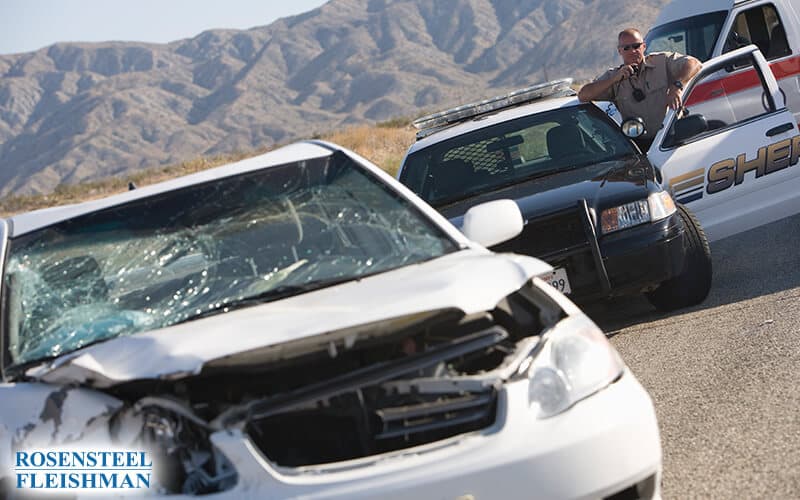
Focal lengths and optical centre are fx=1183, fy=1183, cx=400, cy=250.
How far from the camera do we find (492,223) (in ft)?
14.9

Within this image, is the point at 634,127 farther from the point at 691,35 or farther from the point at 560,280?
the point at 691,35

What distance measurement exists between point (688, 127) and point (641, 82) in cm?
120

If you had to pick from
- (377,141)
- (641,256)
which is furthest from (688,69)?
(377,141)

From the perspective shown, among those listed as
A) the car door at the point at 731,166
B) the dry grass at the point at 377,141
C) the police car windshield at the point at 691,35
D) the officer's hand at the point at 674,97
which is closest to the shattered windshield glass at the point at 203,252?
the car door at the point at 731,166

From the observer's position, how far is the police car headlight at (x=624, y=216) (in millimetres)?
7008

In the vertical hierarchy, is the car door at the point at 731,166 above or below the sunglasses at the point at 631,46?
below

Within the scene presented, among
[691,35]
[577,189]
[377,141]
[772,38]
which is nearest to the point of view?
[577,189]

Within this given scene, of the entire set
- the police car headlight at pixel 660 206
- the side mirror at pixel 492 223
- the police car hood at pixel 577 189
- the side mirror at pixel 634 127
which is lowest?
the police car headlight at pixel 660 206

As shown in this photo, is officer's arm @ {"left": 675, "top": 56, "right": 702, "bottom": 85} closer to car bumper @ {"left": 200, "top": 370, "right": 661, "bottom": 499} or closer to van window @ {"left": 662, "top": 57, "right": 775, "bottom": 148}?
van window @ {"left": 662, "top": 57, "right": 775, "bottom": 148}

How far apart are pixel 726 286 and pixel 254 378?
5.36 m

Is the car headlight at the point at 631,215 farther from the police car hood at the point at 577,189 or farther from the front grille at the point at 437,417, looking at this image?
the front grille at the point at 437,417

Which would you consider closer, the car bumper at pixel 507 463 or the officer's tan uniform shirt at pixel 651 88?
the car bumper at pixel 507 463

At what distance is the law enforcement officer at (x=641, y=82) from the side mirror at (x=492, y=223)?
4665 millimetres

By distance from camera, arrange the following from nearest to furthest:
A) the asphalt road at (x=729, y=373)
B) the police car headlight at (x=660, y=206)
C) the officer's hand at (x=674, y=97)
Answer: the asphalt road at (x=729, y=373)
the police car headlight at (x=660, y=206)
the officer's hand at (x=674, y=97)
